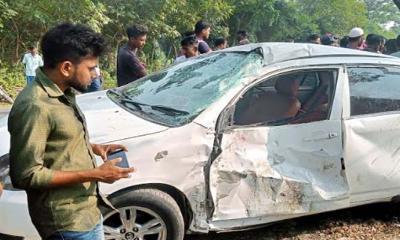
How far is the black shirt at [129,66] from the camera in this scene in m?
5.90

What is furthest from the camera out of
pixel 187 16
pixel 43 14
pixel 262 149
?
pixel 187 16

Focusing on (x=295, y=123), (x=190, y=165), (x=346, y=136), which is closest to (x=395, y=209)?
(x=346, y=136)

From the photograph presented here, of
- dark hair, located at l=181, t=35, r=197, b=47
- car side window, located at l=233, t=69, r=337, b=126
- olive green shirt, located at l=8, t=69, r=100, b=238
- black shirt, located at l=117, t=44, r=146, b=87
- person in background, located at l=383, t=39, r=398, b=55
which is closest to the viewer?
olive green shirt, located at l=8, t=69, r=100, b=238

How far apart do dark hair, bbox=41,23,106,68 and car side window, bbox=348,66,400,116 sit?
8.37 ft

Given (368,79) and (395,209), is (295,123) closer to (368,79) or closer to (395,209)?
(368,79)

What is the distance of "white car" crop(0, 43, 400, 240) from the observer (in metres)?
3.39

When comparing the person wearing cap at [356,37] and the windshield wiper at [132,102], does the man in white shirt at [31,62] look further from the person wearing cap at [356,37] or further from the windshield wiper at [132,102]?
the windshield wiper at [132,102]

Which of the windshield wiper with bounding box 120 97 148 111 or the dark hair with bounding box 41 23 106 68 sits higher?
the dark hair with bounding box 41 23 106 68

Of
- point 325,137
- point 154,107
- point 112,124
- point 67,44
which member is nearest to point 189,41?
point 154,107

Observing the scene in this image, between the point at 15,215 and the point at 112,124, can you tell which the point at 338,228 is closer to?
the point at 112,124

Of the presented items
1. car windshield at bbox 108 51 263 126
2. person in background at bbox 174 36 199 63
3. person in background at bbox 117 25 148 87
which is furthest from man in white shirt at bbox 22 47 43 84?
car windshield at bbox 108 51 263 126

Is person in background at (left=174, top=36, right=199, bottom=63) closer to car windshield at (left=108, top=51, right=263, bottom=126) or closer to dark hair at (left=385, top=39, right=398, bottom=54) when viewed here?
car windshield at (left=108, top=51, right=263, bottom=126)

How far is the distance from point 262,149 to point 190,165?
1.91 feet

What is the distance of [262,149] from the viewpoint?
12.2 feet
